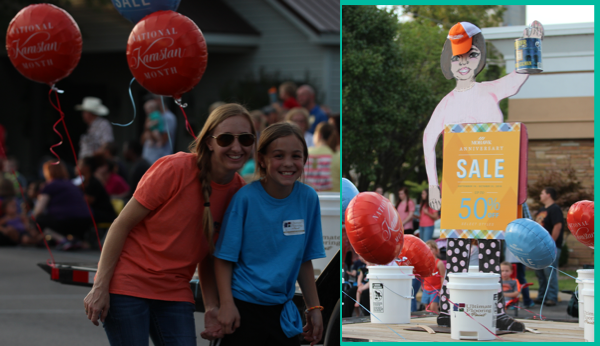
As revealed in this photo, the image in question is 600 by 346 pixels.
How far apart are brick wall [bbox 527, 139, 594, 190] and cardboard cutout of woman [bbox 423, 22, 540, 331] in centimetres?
42

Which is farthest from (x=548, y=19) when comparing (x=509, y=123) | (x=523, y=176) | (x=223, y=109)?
(x=223, y=109)

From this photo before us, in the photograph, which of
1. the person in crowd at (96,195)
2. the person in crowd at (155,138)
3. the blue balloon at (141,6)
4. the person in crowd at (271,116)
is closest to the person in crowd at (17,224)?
the person in crowd at (96,195)

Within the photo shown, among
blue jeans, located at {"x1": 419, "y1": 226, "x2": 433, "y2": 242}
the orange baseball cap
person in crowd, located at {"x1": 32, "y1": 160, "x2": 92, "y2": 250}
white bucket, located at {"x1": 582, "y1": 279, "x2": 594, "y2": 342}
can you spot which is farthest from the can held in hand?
person in crowd, located at {"x1": 32, "y1": 160, "x2": 92, "y2": 250}

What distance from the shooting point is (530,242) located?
4.47m

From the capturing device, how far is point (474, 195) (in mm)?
4617

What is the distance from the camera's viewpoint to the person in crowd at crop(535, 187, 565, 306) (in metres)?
4.69

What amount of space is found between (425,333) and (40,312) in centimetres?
402

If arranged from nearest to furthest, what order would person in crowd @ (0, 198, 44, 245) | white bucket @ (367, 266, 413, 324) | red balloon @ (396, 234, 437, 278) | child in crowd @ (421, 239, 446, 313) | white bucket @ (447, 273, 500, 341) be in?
1. white bucket @ (447, 273, 500, 341)
2. white bucket @ (367, 266, 413, 324)
3. red balloon @ (396, 234, 437, 278)
4. child in crowd @ (421, 239, 446, 313)
5. person in crowd @ (0, 198, 44, 245)

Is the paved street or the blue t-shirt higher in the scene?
the blue t-shirt

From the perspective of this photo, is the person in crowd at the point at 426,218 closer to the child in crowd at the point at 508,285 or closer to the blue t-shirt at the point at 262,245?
the child in crowd at the point at 508,285

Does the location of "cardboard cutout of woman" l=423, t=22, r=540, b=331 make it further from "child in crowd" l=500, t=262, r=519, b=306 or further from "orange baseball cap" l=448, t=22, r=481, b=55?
"child in crowd" l=500, t=262, r=519, b=306

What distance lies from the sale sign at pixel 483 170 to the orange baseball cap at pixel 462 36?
22.5 inches

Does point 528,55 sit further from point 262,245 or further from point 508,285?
point 262,245

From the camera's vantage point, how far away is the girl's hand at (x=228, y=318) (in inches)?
113
